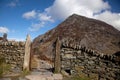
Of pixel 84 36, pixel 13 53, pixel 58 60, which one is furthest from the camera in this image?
pixel 84 36

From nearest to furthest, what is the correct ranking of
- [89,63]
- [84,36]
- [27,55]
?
[89,63] < [27,55] < [84,36]

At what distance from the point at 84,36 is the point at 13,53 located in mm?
12379

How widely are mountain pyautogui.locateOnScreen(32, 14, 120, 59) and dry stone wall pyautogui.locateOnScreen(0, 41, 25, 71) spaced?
8.69m

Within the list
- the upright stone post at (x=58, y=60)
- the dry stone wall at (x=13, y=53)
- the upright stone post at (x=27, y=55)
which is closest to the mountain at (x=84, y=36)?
the dry stone wall at (x=13, y=53)

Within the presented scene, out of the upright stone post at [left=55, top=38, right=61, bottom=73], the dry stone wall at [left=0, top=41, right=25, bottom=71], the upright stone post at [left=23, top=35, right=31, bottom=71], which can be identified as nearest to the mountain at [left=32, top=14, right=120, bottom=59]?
the dry stone wall at [left=0, top=41, right=25, bottom=71]

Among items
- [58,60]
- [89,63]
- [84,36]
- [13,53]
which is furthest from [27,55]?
[84,36]

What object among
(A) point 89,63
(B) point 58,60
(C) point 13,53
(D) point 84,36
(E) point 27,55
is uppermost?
(D) point 84,36

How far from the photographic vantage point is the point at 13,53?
902 cm

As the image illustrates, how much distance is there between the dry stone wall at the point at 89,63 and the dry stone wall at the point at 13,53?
228 centimetres

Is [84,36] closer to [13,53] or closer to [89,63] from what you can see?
[89,63]

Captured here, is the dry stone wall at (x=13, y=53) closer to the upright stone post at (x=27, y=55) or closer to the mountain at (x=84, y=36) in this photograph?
the upright stone post at (x=27, y=55)

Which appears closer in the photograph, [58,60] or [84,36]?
[58,60]

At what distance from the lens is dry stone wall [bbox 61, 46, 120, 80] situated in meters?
7.53

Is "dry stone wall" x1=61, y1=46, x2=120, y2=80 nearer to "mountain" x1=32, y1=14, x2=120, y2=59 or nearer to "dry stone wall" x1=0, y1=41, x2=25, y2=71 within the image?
"dry stone wall" x1=0, y1=41, x2=25, y2=71
